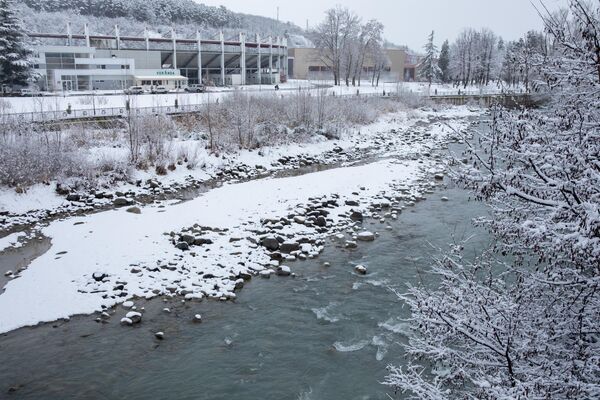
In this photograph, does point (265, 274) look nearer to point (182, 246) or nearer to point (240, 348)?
point (182, 246)

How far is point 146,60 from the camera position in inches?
2579

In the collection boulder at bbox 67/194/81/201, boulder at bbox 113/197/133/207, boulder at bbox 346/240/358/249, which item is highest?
boulder at bbox 67/194/81/201

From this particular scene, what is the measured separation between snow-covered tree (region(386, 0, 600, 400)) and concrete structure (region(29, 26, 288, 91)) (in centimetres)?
5818

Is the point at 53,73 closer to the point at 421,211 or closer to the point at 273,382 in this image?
the point at 421,211

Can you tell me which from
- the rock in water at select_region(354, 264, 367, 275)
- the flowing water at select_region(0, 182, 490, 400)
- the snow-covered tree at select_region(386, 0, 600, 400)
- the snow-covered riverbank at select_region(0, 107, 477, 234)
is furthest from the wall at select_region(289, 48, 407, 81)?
the snow-covered tree at select_region(386, 0, 600, 400)

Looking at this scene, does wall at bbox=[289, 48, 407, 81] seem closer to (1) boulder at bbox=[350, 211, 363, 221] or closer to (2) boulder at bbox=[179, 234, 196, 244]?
(1) boulder at bbox=[350, 211, 363, 221]

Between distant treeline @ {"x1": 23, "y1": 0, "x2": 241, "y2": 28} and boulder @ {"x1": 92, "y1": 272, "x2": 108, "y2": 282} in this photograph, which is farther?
distant treeline @ {"x1": 23, "y1": 0, "x2": 241, "y2": 28}

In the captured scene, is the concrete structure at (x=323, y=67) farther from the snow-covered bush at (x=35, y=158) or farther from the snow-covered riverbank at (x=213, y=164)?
the snow-covered bush at (x=35, y=158)

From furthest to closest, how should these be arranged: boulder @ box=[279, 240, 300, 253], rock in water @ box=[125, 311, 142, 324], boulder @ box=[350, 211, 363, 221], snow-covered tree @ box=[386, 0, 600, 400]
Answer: boulder @ box=[350, 211, 363, 221], boulder @ box=[279, 240, 300, 253], rock in water @ box=[125, 311, 142, 324], snow-covered tree @ box=[386, 0, 600, 400]

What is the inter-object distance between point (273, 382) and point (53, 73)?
59127mm

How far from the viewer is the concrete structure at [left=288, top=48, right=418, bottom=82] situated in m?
93.7

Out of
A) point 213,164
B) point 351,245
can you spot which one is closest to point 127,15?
point 213,164

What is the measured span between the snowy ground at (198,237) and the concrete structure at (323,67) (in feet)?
232

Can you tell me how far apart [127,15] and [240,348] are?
116 metres
